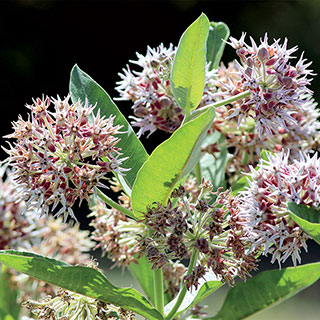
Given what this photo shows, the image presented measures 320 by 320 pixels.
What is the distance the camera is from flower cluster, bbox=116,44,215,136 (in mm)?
837

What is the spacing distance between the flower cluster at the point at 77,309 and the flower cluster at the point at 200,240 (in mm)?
97

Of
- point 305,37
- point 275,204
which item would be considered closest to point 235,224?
point 275,204

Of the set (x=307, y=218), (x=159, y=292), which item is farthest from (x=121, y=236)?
(x=307, y=218)

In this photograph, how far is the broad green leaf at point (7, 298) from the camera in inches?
35.6

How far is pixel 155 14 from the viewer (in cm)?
539

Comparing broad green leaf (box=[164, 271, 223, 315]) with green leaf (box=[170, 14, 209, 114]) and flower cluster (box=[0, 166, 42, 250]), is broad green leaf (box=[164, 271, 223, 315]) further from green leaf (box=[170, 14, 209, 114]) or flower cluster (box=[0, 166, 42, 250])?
flower cluster (box=[0, 166, 42, 250])

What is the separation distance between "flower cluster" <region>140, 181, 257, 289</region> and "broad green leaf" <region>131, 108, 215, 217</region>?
15 mm

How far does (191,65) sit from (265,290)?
330mm

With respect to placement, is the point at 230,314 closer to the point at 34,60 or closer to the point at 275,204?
the point at 275,204

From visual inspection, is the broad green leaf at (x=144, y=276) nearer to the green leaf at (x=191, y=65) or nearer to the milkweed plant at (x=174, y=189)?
the milkweed plant at (x=174, y=189)

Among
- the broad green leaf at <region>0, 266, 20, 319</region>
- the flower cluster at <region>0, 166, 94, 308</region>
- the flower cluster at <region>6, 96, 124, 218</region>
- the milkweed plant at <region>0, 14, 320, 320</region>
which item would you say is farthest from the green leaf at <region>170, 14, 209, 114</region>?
the broad green leaf at <region>0, 266, 20, 319</region>

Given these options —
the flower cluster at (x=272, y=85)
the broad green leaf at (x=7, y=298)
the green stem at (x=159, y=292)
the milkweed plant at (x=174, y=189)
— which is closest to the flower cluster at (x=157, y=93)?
the milkweed plant at (x=174, y=189)

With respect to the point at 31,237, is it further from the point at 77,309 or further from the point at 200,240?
the point at 200,240

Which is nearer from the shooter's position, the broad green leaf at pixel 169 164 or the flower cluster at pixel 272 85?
the broad green leaf at pixel 169 164
